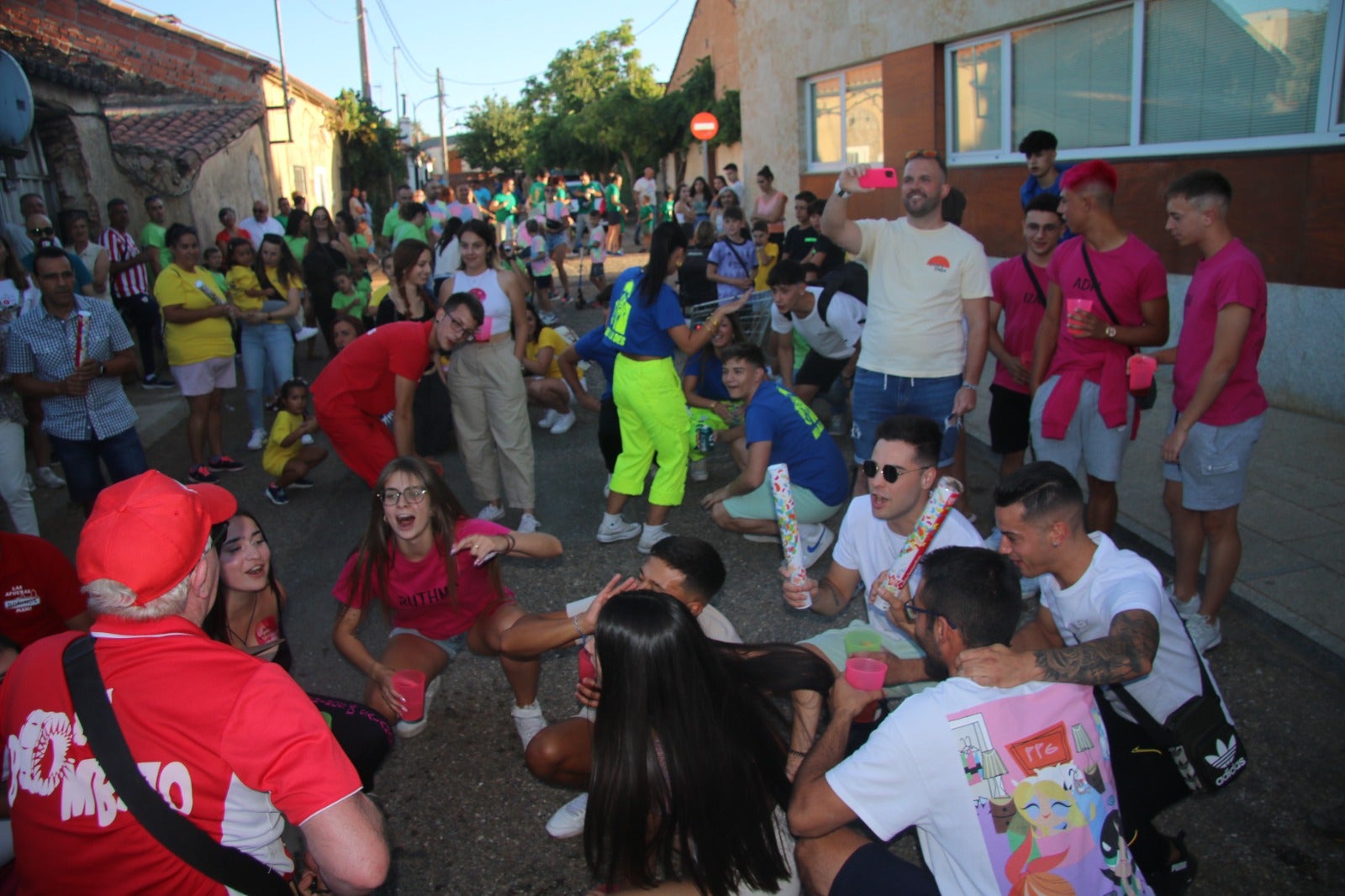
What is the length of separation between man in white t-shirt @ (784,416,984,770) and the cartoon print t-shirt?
0.93 metres

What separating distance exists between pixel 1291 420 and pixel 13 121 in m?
11.2

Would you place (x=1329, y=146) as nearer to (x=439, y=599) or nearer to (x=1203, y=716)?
(x=1203, y=716)

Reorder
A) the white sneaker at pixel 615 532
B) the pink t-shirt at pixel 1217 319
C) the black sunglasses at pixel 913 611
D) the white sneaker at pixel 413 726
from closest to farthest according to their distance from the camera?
1. the black sunglasses at pixel 913 611
2. the pink t-shirt at pixel 1217 319
3. the white sneaker at pixel 413 726
4. the white sneaker at pixel 615 532

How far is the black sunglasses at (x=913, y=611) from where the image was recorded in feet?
7.79

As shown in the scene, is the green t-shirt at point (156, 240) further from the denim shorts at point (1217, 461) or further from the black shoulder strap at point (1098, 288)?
the denim shorts at point (1217, 461)

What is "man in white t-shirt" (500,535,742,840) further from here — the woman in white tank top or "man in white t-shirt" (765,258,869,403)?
"man in white t-shirt" (765,258,869,403)

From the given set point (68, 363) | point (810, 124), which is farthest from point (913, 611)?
point (810, 124)

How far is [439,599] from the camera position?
387cm

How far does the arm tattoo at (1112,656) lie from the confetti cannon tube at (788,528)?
110 centimetres

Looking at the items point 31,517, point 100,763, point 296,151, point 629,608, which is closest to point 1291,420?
point 629,608

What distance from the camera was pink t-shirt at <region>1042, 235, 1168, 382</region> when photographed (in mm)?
4379

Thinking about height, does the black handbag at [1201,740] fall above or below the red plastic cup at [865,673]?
below

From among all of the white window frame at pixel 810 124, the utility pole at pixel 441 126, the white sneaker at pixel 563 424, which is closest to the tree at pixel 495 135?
the utility pole at pixel 441 126

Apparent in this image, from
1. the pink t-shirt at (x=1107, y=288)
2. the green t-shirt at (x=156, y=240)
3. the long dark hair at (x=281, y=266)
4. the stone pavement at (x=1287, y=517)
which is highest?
the green t-shirt at (x=156, y=240)
